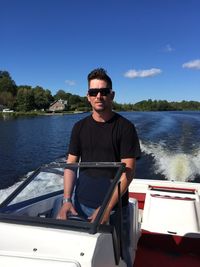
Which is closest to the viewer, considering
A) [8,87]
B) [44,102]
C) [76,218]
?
[76,218]

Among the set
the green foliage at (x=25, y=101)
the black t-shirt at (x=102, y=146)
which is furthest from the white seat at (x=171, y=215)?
the green foliage at (x=25, y=101)

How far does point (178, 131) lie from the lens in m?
21.4

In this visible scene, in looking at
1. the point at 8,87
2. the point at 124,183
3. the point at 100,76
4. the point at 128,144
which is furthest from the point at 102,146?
the point at 8,87

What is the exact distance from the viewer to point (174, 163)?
13.0 meters

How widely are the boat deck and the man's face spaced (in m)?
1.82

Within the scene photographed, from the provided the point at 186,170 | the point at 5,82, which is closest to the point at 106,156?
the point at 186,170

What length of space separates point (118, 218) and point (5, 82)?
4299 inches

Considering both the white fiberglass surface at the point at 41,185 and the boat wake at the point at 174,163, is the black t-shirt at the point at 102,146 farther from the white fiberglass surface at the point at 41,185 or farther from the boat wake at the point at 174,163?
the boat wake at the point at 174,163

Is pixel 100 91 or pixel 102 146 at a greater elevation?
pixel 100 91

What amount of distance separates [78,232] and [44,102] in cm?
9786

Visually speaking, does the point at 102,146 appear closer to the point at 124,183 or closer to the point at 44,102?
the point at 124,183

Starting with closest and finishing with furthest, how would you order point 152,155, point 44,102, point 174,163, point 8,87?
point 174,163 < point 152,155 < point 44,102 < point 8,87

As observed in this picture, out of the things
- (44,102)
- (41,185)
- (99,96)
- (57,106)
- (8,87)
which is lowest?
(57,106)

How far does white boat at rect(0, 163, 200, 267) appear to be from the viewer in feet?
7.36
